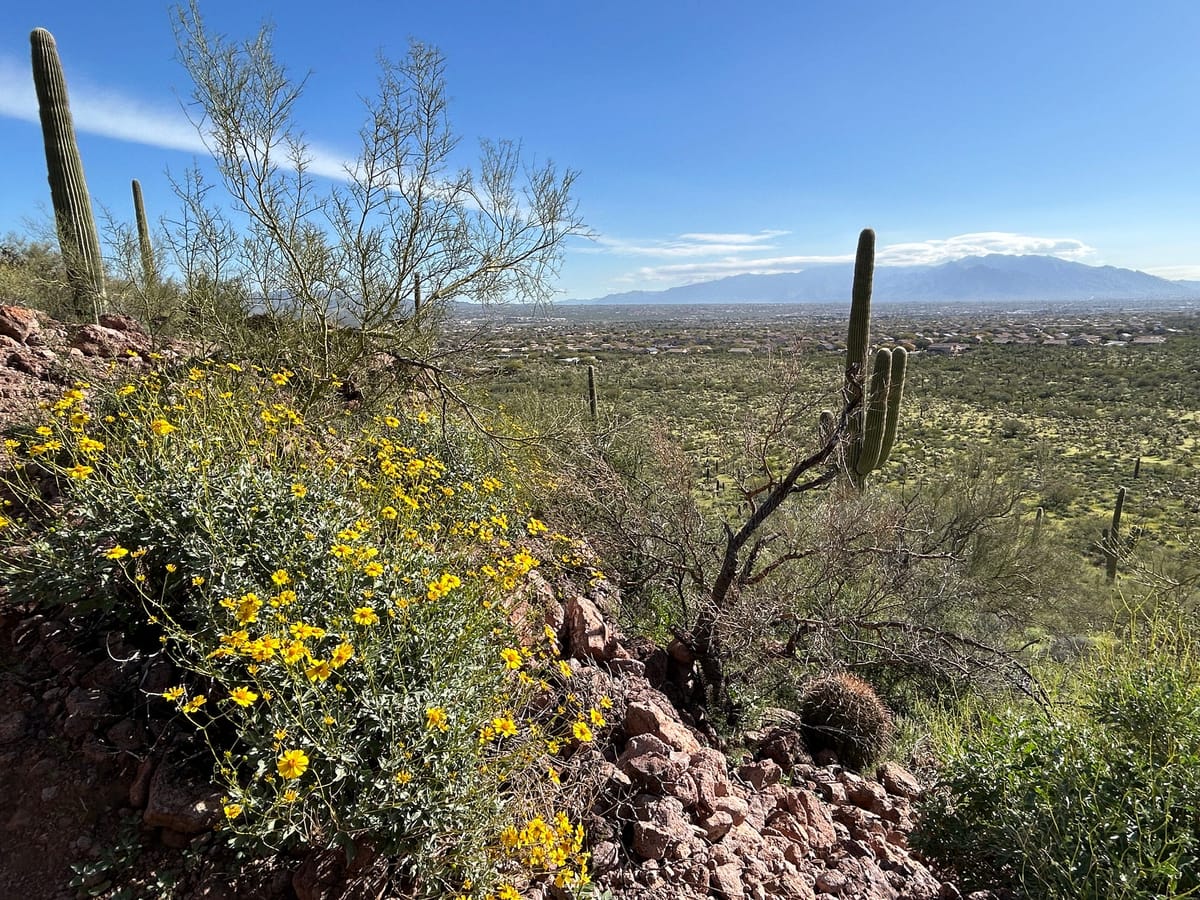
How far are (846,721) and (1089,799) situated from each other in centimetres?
209

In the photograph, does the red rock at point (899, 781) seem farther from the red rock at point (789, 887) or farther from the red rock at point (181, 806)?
the red rock at point (181, 806)

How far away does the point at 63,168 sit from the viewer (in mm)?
7809

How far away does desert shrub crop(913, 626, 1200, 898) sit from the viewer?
6.98 feet

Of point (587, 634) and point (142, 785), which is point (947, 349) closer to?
point (587, 634)

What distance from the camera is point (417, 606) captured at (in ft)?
7.72

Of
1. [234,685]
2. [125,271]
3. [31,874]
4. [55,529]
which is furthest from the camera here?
[125,271]

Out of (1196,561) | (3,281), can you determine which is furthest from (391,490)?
(1196,561)

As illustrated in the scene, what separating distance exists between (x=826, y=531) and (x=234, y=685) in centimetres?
479

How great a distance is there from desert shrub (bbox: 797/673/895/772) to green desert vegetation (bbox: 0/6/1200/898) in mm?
28

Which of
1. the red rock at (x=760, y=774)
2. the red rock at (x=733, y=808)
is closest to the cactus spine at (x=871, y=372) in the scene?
the red rock at (x=760, y=774)

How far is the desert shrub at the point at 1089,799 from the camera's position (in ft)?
6.98

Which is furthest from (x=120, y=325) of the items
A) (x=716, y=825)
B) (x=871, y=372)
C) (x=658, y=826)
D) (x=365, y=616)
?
(x=871, y=372)

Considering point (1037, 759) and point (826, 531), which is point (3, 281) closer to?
point (826, 531)

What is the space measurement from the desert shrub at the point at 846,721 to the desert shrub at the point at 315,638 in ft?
7.83
